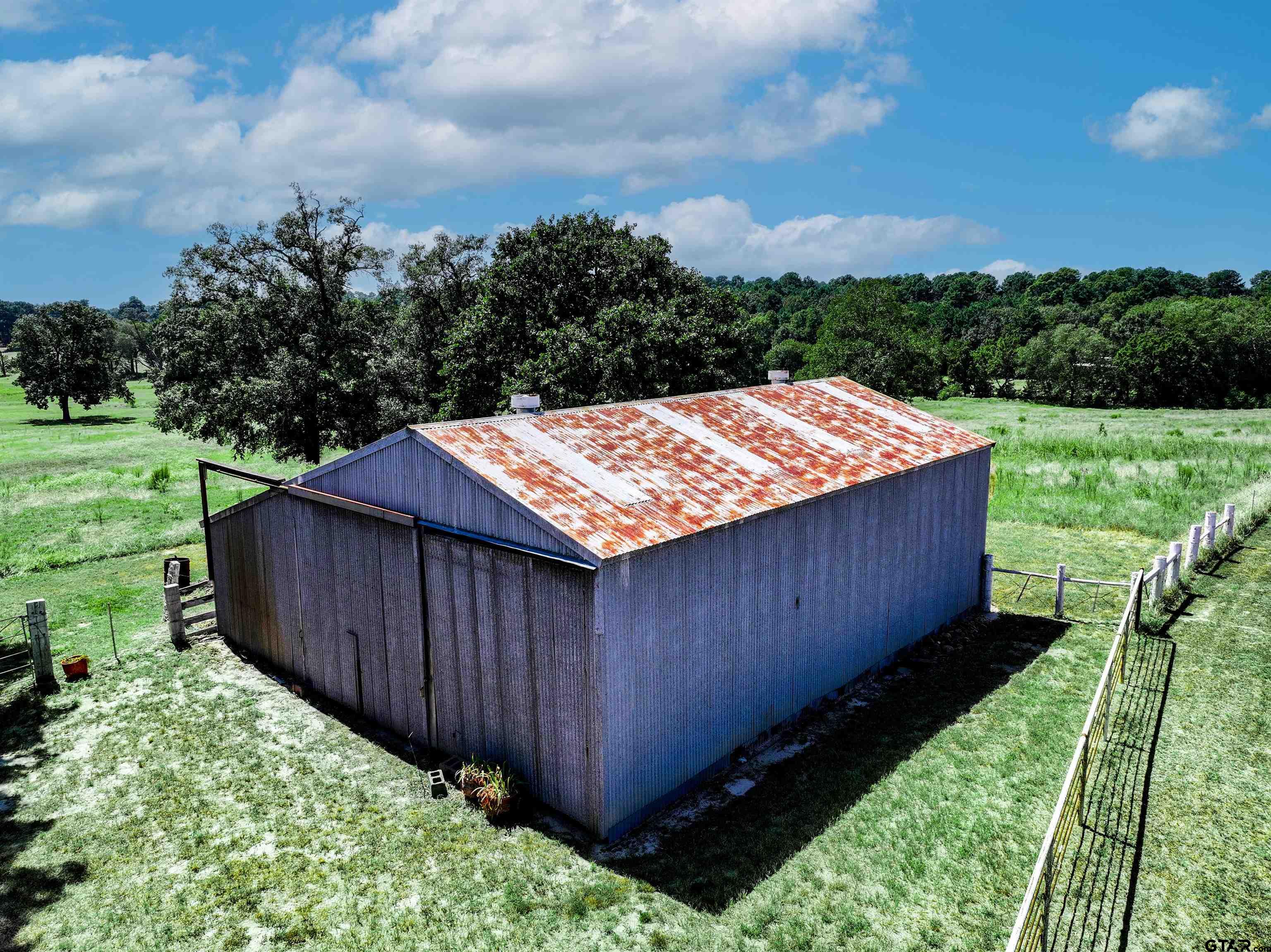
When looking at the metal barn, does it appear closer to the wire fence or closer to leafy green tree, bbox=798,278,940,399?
the wire fence

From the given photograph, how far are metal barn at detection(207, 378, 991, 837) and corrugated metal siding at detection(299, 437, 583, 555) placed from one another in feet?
0.12

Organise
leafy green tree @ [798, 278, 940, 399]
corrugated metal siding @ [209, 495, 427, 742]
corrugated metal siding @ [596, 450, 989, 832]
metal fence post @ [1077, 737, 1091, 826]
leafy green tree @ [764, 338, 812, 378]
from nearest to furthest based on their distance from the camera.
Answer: metal fence post @ [1077, 737, 1091, 826] → corrugated metal siding @ [596, 450, 989, 832] → corrugated metal siding @ [209, 495, 427, 742] → leafy green tree @ [798, 278, 940, 399] → leafy green tree @ [764, 338, 812, 378]

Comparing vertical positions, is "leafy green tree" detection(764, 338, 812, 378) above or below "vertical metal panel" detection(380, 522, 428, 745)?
above

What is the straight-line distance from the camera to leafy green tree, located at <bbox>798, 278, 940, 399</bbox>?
2042 inches

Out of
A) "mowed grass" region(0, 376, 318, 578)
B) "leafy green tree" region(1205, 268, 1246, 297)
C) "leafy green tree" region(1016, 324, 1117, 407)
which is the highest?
"leafy green tree" region(1205, 268, 1246, 297)

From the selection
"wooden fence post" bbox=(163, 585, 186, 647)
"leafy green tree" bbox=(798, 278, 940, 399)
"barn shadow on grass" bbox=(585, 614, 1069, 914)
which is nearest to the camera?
"barn shadow on grass" bbox=(585, 614, 1069, 914)

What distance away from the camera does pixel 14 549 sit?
79.3 ft

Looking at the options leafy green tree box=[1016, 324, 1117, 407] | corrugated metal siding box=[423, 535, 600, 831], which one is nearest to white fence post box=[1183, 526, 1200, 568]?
corrugated metal siding box=[423, 535, 600, 831]

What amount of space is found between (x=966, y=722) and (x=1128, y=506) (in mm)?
17029

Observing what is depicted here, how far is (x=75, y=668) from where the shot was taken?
14.4 metres

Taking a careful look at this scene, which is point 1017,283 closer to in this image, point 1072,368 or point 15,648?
point 1072,368

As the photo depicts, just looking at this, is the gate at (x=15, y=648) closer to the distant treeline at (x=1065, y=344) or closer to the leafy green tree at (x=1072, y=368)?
the distant treeline at (x=1065, y=344)

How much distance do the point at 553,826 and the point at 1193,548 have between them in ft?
57.1

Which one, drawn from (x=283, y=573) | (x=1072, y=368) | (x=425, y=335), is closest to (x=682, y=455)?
(x=283, y=573)
